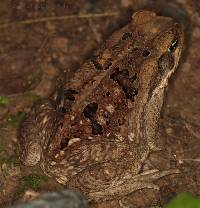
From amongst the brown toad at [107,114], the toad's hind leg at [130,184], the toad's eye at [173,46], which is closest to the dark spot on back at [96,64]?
the brown toad at [107,114]

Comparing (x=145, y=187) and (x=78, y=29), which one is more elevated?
(x=78, y=29)

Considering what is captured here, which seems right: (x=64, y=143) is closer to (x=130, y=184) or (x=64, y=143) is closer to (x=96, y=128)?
(x=96, y=128)

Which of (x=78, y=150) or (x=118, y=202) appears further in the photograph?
(x=118, y=202)

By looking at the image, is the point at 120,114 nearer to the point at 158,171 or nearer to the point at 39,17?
the point at 158,171

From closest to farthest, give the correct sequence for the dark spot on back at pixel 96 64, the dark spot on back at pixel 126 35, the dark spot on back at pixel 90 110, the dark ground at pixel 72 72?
the dark spot on back at pixel 90 110, the dark spot on back at pixel 96 64, the dark spot on back at pixel 126 35, the dark ground at pixel 72 72

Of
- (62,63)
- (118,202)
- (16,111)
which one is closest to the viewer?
(118,202)

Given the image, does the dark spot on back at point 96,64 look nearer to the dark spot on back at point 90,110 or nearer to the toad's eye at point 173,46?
the dark spot on back at point 90,110

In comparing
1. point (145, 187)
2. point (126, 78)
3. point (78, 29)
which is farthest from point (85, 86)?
point (78, 29)
